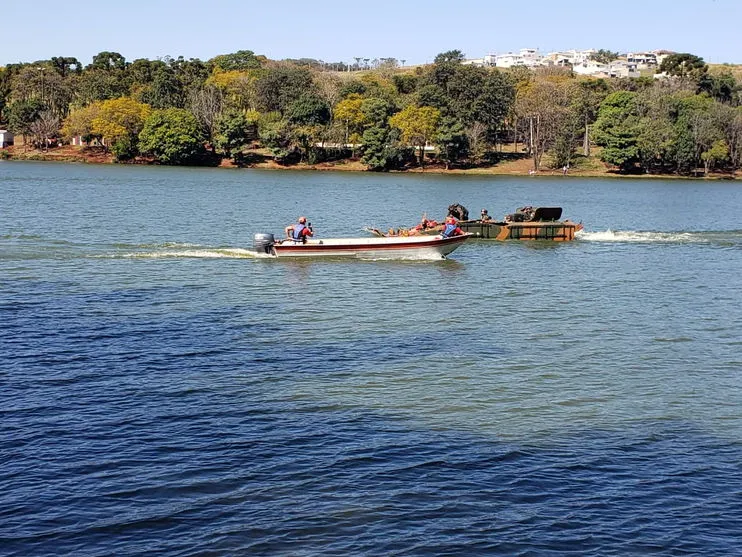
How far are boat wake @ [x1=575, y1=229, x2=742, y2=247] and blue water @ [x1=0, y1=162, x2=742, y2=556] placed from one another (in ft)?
39.3

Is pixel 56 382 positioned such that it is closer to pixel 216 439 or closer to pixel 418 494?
pixel 216 439

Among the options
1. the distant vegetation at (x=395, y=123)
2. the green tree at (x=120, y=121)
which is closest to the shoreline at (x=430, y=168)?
the distant vegetation at (x=395, y=123)

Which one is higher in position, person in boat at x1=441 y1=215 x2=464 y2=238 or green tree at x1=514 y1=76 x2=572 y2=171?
green tree at x1=514 y1=76 x2=572 y2=171

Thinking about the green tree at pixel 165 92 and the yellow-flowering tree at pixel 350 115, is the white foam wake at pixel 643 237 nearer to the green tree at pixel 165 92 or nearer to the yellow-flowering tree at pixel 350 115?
the yellow-flowering tree at pixel 350 115

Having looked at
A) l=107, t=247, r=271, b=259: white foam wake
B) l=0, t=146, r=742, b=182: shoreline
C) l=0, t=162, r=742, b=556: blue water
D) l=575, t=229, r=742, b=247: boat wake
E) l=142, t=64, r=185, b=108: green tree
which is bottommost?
l=0, t=162, r=742, b=556: blue water

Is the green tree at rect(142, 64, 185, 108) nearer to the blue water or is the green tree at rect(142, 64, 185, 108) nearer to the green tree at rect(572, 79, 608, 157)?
the green tree at rect(572, 79, 608, 157)

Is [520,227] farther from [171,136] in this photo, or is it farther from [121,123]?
[121,123]

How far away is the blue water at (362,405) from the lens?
1841 centimetres

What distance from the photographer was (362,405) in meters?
25.5

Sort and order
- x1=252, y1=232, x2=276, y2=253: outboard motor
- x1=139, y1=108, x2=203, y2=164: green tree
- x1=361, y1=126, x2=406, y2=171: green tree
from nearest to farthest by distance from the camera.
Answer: x1=252, y1=232, x2=276, y2=253: outboard motor → x1=361, y1=126, x2=406, y2=171: green tree → x1=139, y1=108, x2=203, y2=164: green tree

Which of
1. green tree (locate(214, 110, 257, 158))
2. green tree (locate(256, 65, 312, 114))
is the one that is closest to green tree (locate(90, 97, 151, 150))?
green tree (locate(214, 110, 257, 158))

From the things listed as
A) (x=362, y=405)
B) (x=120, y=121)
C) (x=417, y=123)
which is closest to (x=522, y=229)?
(x=362, y=405)

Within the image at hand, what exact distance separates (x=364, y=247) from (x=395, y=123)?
4074 inches

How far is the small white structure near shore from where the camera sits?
565 feet
